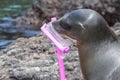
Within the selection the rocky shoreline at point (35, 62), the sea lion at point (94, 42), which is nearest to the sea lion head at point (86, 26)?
the sea lion at point (94, 42)

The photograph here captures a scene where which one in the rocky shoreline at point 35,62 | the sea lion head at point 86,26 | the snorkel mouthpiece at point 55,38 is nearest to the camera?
the sea lion head at point 86,26

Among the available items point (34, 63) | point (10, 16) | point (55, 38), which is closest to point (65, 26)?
point (55, 38)

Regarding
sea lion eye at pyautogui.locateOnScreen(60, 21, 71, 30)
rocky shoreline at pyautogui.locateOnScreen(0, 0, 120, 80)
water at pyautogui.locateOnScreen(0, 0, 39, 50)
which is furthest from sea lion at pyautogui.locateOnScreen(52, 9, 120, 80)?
water at pyautogui.locateOnScreen(0, 0, 39, 50)

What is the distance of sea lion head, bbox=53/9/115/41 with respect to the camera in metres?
4.09

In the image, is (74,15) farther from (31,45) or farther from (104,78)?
(31,45)

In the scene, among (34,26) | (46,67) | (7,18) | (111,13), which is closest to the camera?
(46,67)

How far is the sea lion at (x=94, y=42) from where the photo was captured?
13.5 feet

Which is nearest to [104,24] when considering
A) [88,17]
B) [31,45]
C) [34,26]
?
[88,17]

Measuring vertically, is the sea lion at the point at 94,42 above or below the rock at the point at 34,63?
above

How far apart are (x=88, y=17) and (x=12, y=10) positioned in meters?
8.43

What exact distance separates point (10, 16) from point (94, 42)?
7.60 meters

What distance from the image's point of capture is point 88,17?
4.10m

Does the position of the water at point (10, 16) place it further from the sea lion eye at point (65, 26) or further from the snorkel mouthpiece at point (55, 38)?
the sea lion eye at point (65, 26)

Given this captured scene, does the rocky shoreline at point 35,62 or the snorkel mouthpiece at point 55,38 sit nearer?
the snorkel mouthpiece at point 55,38
